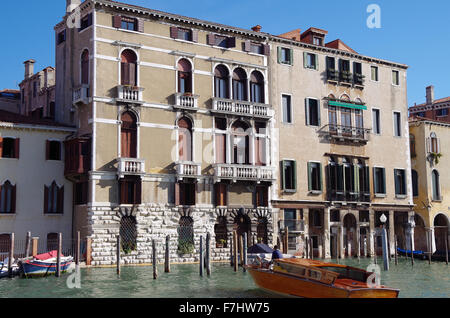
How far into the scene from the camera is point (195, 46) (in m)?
29.4

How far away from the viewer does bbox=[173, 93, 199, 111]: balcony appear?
28.2 meters

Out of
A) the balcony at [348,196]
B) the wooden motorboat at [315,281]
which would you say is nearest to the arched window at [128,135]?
the wooden motorboat at [315,281]

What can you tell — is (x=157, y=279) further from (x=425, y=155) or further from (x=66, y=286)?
(x=425, y=155)

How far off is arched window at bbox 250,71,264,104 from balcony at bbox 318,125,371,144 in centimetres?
407

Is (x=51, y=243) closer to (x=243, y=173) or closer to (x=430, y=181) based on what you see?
(x=243, y=173)

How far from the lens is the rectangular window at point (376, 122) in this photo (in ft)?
116

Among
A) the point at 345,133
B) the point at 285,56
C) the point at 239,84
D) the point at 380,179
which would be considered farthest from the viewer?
the point at 380,179

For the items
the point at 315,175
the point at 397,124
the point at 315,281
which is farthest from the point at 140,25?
the point at 397,124

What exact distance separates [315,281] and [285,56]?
59.0 ft

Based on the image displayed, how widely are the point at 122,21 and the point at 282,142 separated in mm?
10072

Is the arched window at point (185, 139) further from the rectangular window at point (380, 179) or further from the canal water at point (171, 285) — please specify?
the rectangular window at point (380, 179)

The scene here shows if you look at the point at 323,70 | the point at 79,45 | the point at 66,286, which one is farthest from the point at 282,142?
the point at 66,286

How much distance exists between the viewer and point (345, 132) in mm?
33844

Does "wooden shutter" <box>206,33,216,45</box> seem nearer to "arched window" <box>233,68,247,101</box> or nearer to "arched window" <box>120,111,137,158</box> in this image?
"arched window" <box>233,68,247,101</box>
